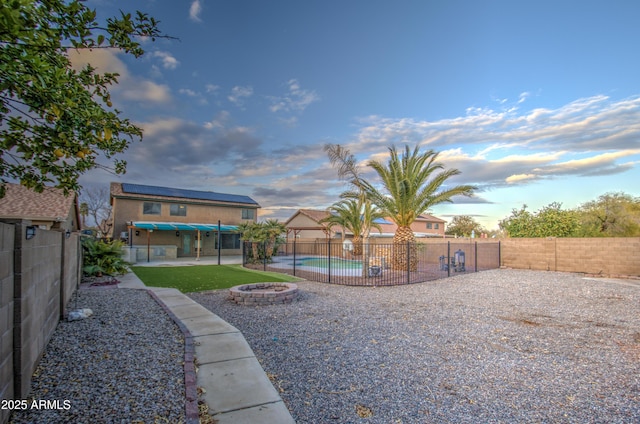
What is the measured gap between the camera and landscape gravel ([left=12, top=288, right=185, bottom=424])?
299cm

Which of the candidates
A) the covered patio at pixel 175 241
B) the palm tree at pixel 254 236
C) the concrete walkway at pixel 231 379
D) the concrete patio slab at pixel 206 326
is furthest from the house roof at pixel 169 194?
the concrete walkway at pixel 231 379

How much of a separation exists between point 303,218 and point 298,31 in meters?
28.5

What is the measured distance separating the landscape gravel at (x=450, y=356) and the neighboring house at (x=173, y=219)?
16193 millimetres

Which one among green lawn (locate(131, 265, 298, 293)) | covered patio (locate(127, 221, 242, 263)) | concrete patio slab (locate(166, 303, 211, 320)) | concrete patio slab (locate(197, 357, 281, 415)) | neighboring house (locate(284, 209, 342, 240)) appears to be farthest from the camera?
neighboring house (locate(284, 209, 342, 240))

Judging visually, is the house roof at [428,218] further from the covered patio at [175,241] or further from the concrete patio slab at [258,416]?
the concrete patio slab at [258,416]

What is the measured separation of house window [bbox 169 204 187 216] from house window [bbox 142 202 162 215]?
0.95 meters

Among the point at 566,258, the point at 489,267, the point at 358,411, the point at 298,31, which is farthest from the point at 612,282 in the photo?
the point at 298,31

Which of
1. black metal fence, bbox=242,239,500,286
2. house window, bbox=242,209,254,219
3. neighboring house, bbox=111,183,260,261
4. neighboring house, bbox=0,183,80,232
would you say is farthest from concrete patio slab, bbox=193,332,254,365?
house window, bbox=242,209,254,219

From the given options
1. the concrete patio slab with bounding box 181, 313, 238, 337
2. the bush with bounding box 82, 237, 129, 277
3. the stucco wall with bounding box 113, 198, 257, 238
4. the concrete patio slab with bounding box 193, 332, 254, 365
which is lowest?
the concrete patio slab with bounding box 181, 313, 238, 337

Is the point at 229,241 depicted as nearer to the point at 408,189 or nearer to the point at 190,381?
the point at 408,189

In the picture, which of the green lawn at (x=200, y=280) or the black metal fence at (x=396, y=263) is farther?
the black metal fence at (x=396, y=263)

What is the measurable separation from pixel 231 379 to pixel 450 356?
3353mm

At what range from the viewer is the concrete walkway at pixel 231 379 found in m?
3.11

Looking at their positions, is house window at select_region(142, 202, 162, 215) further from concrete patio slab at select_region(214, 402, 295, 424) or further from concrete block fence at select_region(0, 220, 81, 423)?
concrete patio slab at select_region(214, 402, 295, 424)
